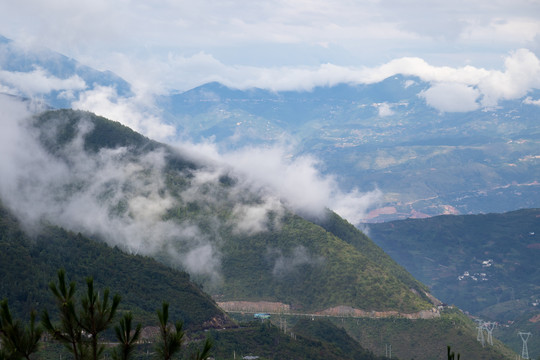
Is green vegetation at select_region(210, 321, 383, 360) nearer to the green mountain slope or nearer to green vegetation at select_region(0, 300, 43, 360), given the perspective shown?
the green mountain slope

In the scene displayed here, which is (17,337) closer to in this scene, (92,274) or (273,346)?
(273,346)

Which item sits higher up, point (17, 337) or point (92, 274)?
point (92, 274)

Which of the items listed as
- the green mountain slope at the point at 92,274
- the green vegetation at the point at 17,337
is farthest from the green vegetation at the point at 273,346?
the green vegetation at the point at 17,337

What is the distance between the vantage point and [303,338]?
563ft

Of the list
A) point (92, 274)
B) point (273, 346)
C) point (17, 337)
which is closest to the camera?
point (17, 337)

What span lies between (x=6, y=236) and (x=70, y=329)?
436 ft

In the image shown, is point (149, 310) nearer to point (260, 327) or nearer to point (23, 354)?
point (260, 327)

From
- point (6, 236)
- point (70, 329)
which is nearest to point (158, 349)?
point (70, 329)

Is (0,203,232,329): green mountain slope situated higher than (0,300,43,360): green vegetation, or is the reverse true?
(0,203,232,329): green mountain slope

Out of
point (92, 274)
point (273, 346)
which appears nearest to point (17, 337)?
point (273, 346)

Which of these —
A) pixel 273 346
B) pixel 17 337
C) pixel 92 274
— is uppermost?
pixel 92 274

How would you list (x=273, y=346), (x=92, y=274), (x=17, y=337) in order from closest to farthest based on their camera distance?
(x=17, y=337) → (x=273, y=346) → (x=92, y=274)

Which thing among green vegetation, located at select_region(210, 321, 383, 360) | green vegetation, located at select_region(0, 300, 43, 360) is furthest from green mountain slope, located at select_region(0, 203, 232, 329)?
green vegetation, located at select_region(0, 300, 43, 360)

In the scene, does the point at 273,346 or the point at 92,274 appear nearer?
the point at 273,346
